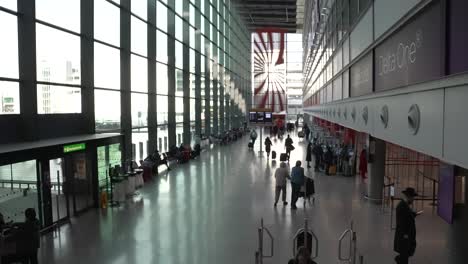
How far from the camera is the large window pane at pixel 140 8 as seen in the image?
18781mm

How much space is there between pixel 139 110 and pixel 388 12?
15.5 meters

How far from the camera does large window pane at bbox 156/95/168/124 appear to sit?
22594 millimetres

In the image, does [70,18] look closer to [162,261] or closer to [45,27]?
[45,27]

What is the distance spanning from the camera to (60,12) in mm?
12719

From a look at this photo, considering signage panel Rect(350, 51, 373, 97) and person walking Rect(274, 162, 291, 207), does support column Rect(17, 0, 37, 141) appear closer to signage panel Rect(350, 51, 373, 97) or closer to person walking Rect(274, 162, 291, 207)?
person walking Rect(274, 162, 291, 207)

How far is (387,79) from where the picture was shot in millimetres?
6074

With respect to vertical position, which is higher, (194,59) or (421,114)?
(194,59)

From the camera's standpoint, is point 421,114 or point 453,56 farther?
point 421,114

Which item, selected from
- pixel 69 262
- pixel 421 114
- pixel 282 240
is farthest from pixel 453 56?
pixel 69 262

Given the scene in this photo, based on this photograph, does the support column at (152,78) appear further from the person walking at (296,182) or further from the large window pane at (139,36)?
the person walking at (296,182)

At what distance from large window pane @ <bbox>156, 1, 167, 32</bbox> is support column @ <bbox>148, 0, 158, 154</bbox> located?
93cm

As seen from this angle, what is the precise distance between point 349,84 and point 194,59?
68.9 feet

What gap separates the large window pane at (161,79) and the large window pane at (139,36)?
2163 millimetres

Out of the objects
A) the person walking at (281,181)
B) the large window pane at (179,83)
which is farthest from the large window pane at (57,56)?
the large window pane at (179,83)
